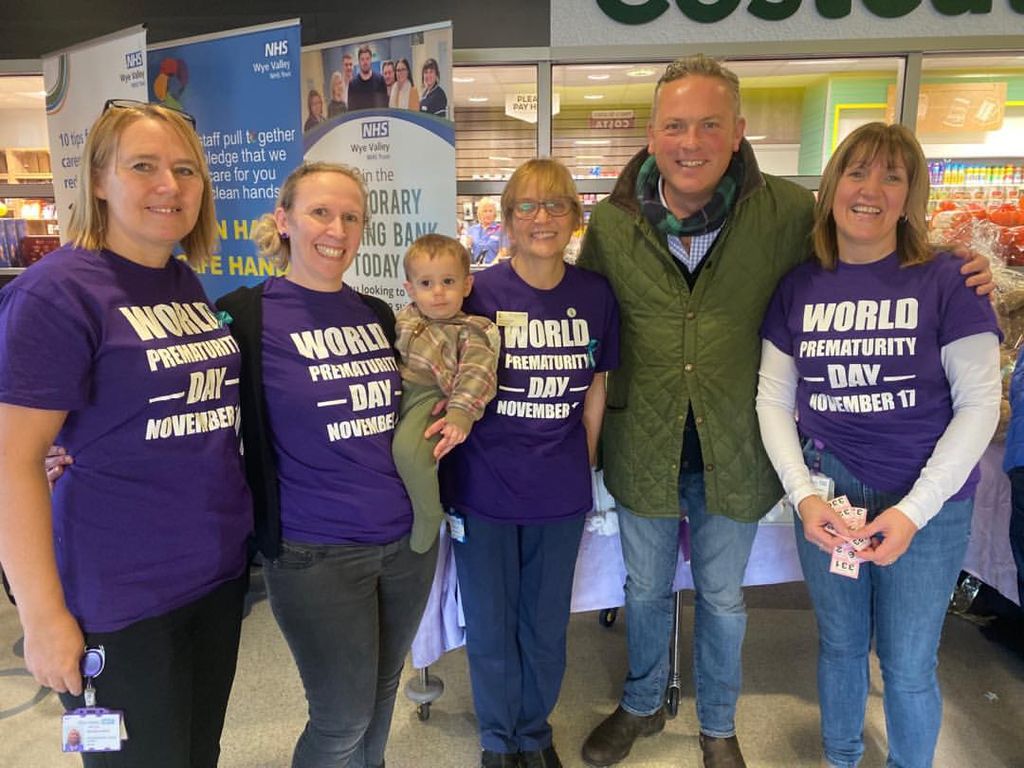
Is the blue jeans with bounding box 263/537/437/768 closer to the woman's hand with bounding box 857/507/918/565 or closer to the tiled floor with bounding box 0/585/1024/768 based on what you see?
the tiled floor with bounding box 0/585/1024/768

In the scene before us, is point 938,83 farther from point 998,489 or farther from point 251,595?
point 251,595

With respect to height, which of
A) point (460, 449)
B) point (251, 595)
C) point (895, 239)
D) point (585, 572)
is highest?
point (895, 239)

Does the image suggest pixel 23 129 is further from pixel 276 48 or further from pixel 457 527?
pixel 457 527

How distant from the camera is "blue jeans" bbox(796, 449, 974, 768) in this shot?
1542 millimetres

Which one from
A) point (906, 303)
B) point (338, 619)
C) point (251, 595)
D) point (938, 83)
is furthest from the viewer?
point (938, 83)

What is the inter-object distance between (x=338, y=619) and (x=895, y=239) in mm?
1448

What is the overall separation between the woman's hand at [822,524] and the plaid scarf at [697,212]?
0.69 metres

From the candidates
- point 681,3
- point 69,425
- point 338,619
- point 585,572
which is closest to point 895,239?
point 585,572

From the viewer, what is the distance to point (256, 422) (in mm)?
1340

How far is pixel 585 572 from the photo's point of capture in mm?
2188

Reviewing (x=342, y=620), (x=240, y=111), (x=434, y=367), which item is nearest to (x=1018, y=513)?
(x=434, y=367)

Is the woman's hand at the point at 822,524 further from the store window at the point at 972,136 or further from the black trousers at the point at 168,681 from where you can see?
the store window at the point at 972,136

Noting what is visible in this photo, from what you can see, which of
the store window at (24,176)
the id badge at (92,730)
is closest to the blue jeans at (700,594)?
the id badge at (92,730)

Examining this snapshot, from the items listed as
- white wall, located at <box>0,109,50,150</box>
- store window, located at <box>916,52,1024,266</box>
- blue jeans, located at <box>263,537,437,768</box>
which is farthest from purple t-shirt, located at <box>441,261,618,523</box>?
white wall, located at <box>0,109,50,150</box>
